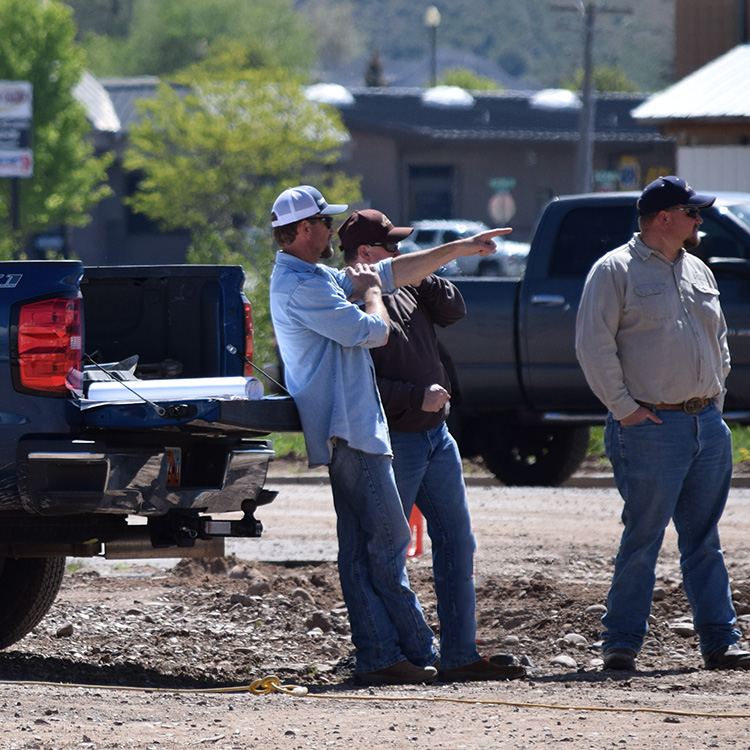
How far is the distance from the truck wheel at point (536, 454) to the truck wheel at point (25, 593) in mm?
6016

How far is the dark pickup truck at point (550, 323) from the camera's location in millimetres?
11109

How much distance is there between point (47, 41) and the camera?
139 ft

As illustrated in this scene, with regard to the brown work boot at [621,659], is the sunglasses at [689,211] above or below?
above

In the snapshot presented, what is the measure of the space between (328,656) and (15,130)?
28.4m

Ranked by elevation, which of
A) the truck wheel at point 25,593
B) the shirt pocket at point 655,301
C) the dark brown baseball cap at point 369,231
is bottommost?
the truck wheel at point 25,593

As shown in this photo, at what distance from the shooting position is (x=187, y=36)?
106500 millimetres

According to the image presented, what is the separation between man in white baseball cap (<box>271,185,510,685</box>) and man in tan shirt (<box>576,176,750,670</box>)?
741 mm

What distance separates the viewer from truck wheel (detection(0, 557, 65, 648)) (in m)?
6.59

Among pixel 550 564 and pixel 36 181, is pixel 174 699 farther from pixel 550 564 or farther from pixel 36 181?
pixel 36 181

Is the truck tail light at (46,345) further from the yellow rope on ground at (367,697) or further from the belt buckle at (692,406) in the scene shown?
the belt buckle at (692,406)

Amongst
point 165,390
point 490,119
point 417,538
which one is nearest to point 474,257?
point 490,119

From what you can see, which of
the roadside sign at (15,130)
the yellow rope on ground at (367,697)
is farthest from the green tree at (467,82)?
the yellow rope on ground at (367,697)

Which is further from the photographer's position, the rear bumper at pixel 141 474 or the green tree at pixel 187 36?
the green tree at pixel 187 36

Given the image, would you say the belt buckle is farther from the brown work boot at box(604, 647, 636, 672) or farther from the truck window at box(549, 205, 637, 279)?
the truck window at box(549, 205, 637, 279)
